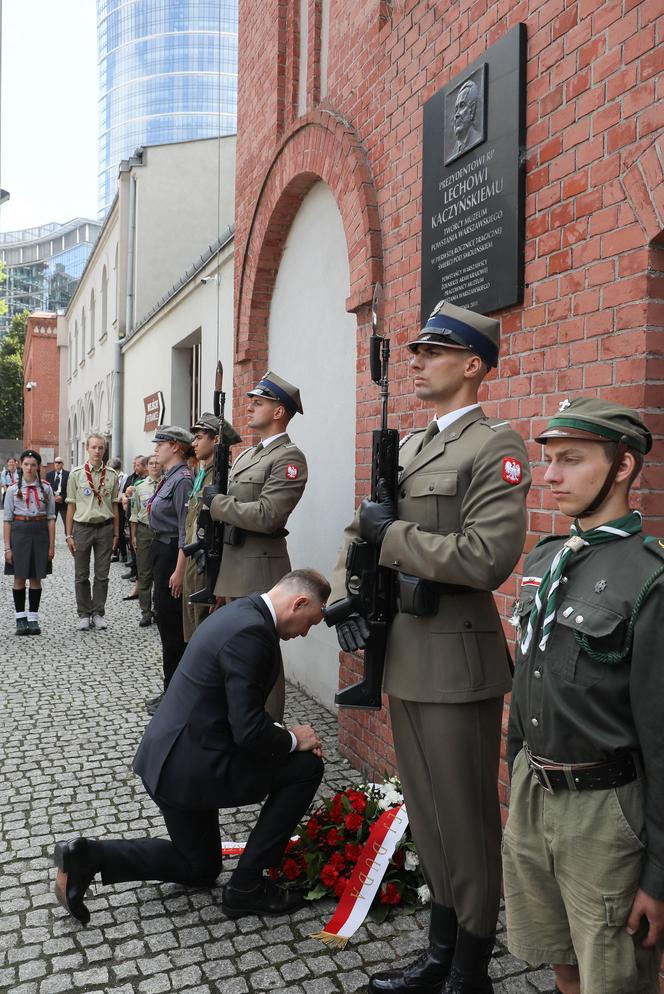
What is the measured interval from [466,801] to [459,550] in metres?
0.81

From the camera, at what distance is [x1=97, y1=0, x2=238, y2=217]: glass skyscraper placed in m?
106

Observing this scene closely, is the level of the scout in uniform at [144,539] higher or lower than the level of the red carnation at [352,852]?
higher

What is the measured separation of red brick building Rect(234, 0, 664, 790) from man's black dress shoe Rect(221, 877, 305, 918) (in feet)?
3.88

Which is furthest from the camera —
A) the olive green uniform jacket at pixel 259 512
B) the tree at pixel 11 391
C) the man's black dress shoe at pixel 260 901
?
the tree at pixel 11 391

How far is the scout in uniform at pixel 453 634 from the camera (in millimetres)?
2408

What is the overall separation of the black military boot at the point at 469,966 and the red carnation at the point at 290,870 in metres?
0.95

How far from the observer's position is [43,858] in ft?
11.9

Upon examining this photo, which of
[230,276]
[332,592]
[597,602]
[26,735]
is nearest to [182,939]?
[332,592]

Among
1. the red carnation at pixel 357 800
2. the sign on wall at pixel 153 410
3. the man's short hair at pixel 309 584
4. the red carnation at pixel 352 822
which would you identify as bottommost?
the red carnation at pixel 352 822

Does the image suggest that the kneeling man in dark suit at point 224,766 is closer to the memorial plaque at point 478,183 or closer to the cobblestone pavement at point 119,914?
the cobblestone pavement at point 119,914

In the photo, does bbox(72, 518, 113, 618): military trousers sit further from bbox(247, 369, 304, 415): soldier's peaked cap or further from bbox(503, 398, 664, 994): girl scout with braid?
bbox(503, 398, 664, 994): girl scout with braid

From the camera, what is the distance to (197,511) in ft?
17.8

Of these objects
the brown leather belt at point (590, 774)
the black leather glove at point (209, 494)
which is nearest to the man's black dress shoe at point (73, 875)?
the brown leather belt at point (590, 774)

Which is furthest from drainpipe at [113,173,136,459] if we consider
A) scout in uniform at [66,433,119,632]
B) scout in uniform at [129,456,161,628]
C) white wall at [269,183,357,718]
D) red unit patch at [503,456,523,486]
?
red unit patch at [503,456,523,486]
